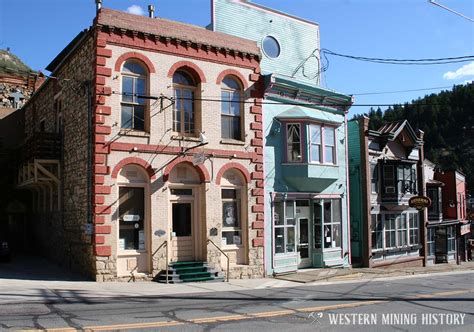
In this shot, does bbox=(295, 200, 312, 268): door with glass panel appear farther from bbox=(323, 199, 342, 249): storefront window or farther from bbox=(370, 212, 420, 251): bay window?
bbox=(370, 212, 420, 251): bay window

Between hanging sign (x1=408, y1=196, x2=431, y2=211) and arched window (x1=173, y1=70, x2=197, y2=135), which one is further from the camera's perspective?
hanging sign (x1=408, y1=196, x2=431, y2=211)

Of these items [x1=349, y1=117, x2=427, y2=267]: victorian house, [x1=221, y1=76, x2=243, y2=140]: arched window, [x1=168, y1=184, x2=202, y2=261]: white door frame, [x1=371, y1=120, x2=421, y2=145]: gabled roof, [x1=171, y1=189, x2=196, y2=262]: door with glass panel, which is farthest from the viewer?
[x1=371, y1=120, x2=421, y2=145]: gabled roof

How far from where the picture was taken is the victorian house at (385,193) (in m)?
25.7

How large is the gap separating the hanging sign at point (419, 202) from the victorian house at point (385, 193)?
552 millimetres

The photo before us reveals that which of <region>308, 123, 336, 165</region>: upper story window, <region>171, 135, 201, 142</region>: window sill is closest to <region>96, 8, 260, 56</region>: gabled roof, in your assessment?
<region>171, 135, 201, 142</region>: window sill

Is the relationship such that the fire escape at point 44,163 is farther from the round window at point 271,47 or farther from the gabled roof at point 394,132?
the gabled roof at point 394,132

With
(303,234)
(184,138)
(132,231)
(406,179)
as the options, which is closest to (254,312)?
(132,231)

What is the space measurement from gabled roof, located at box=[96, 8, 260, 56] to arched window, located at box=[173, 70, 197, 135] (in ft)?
4.57

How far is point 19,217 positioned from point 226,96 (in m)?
12.7

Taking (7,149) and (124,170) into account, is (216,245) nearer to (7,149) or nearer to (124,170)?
(124,170)

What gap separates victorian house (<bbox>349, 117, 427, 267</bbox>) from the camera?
25688 mm

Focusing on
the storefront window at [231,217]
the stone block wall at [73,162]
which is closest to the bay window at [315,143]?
the storefront window at [231,217]

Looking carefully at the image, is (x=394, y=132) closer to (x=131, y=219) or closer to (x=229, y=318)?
(x=131, y=219)

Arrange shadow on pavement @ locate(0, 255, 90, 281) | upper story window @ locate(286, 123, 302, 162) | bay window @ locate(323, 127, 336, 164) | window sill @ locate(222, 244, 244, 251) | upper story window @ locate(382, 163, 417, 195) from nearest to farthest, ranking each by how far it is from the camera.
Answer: shadow on pavement @ locate(0, 255, 90, 281)
window sill @ locate(222, 244, 244, 251)
upper story window @ locate(286, 123, 302, 162)
bay window @ locate(323, 127, 336, 164)
upper story window @ locate(382, 163, 417, 195)
